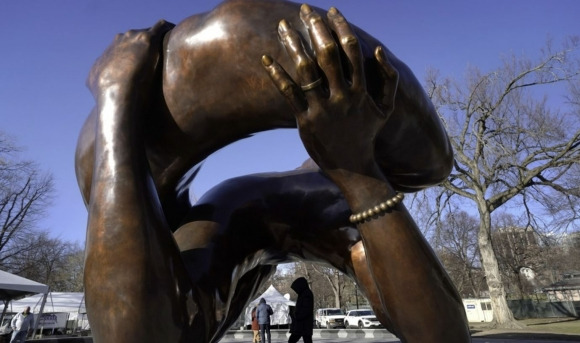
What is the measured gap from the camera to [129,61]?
45.8 inches

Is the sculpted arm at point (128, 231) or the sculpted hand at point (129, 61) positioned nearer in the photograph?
the sculpted arm at point (128, 231)

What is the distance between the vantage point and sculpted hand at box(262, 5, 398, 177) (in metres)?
1.00

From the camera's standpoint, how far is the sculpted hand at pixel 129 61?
115 centimetres

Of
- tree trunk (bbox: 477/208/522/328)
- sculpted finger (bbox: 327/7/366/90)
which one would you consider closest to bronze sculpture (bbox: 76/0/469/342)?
sculpted finger (bbox: 327/7/366/90)

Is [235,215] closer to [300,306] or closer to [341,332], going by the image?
[300,306]

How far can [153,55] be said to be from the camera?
3.91 ft

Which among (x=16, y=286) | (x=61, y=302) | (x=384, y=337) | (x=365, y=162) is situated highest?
(x=61, y=302)

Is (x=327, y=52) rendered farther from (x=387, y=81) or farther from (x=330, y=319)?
(x=330, y=319)

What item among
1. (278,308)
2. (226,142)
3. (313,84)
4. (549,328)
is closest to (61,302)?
(278,308)

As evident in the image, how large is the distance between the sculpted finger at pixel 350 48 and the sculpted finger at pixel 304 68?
79 mm

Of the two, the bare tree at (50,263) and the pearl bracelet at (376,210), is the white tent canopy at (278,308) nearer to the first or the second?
the bare tree at (50,263)

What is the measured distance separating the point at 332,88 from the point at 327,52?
0.08 metres

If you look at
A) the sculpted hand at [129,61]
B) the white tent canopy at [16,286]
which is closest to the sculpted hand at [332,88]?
the sculpted hand at [129,61]

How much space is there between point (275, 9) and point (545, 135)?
1718 cm
